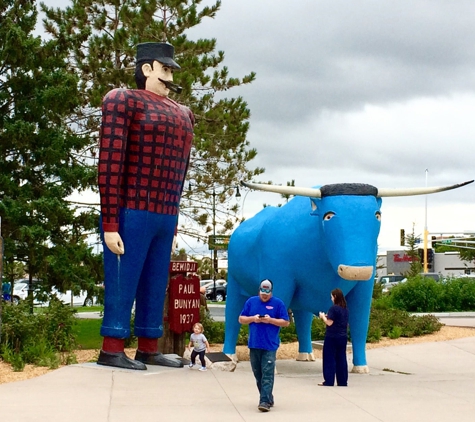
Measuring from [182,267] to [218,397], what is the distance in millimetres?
3777

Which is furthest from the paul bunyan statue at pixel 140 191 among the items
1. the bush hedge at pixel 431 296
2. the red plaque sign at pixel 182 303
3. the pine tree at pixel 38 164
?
the bush hedge at pixel 431 296

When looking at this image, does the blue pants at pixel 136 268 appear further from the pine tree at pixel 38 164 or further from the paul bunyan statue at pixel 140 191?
the pine tree at pixel 38 164

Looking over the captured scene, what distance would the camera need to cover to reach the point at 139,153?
994cm

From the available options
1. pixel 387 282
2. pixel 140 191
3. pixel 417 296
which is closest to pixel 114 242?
pixel 140 191

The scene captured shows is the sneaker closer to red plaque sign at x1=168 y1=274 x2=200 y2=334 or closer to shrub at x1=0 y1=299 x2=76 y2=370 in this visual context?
shrub at x1=0 y1=299 x2=76 y2=370

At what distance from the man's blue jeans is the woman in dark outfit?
2.03 meters

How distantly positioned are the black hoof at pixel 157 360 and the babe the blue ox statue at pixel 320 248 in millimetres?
1583

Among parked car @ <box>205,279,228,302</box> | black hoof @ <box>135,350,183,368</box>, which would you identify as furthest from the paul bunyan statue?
parked car @ <box>205,279,228,302</box>

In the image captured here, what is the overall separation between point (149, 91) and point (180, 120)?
56 cm

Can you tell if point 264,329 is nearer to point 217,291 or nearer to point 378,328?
point 378,328

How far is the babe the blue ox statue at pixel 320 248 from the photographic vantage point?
9.67m

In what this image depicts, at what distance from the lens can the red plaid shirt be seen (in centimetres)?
971

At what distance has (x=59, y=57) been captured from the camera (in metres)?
16.5

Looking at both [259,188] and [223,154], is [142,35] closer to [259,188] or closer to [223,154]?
[223,154]
